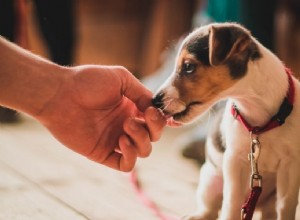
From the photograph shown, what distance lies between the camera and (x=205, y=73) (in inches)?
65.6

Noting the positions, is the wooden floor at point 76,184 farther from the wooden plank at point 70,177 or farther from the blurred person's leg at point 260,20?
the blurred person's leg at point 260,20

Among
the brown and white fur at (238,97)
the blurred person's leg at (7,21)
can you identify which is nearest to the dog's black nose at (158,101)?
the brown and white fur at (238,97)

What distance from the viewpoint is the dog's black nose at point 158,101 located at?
1.63 metres

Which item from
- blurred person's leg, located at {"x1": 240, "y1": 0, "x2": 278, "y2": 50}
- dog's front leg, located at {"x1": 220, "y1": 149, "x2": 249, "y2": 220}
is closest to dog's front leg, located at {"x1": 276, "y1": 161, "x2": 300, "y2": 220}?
dog's front leg, located at {"x1": 220, "y1": 149, "x2": 249, "y2": 220}

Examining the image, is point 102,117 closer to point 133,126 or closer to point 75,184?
point 133,126

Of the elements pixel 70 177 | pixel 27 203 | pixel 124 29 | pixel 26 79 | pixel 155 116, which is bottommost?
pixel 124 29

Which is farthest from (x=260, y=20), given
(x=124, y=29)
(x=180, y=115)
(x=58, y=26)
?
(x=124, y=29)

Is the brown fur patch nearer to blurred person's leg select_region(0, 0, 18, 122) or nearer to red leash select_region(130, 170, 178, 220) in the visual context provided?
red leash select_region(130, 170, 178, 220)

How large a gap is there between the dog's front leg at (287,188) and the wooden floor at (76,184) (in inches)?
10.3

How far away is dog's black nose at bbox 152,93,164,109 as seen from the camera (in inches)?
64.1

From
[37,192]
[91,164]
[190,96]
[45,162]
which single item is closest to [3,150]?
[45,162]

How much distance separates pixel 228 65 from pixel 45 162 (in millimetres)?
1161

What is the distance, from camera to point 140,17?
196 inches

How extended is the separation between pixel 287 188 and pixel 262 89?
33 centimetres
